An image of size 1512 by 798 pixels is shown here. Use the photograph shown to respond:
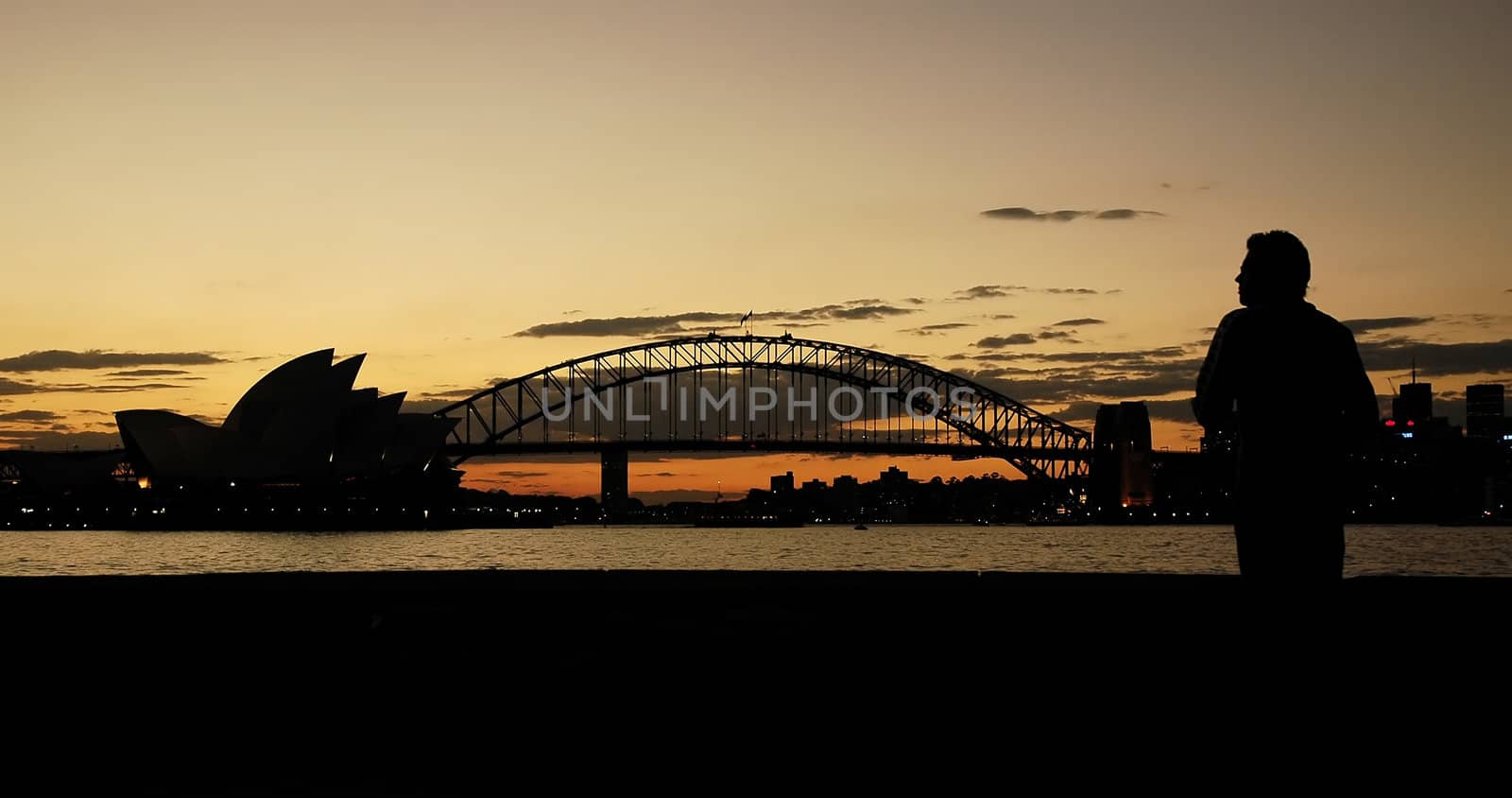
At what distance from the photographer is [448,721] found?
155 inches

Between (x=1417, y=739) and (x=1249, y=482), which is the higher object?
(x=1249, y=482)

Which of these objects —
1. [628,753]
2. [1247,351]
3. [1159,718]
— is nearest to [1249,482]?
[1247,351]

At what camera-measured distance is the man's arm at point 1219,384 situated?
389 cm

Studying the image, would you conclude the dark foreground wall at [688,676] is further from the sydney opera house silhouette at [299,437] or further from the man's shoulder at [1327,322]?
the sydney opera house silhouette at [299,437]

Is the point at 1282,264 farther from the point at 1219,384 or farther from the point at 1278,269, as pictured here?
the point at 1219,384

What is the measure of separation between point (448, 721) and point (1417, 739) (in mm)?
2458

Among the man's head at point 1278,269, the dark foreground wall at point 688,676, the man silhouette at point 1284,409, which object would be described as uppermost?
the man's head at point 1278,269

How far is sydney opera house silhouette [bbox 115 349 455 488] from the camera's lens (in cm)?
9912

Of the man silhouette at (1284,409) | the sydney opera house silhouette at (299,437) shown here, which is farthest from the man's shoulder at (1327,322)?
the sydney opera house silhouette at (299,437)

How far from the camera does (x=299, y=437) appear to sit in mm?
103500

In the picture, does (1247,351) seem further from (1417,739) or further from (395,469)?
(395,469)

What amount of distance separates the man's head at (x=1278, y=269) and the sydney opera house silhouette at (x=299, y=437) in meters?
95.9

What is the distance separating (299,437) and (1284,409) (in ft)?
345

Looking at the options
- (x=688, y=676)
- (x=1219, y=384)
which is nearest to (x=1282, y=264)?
(x=1219, y=384)
